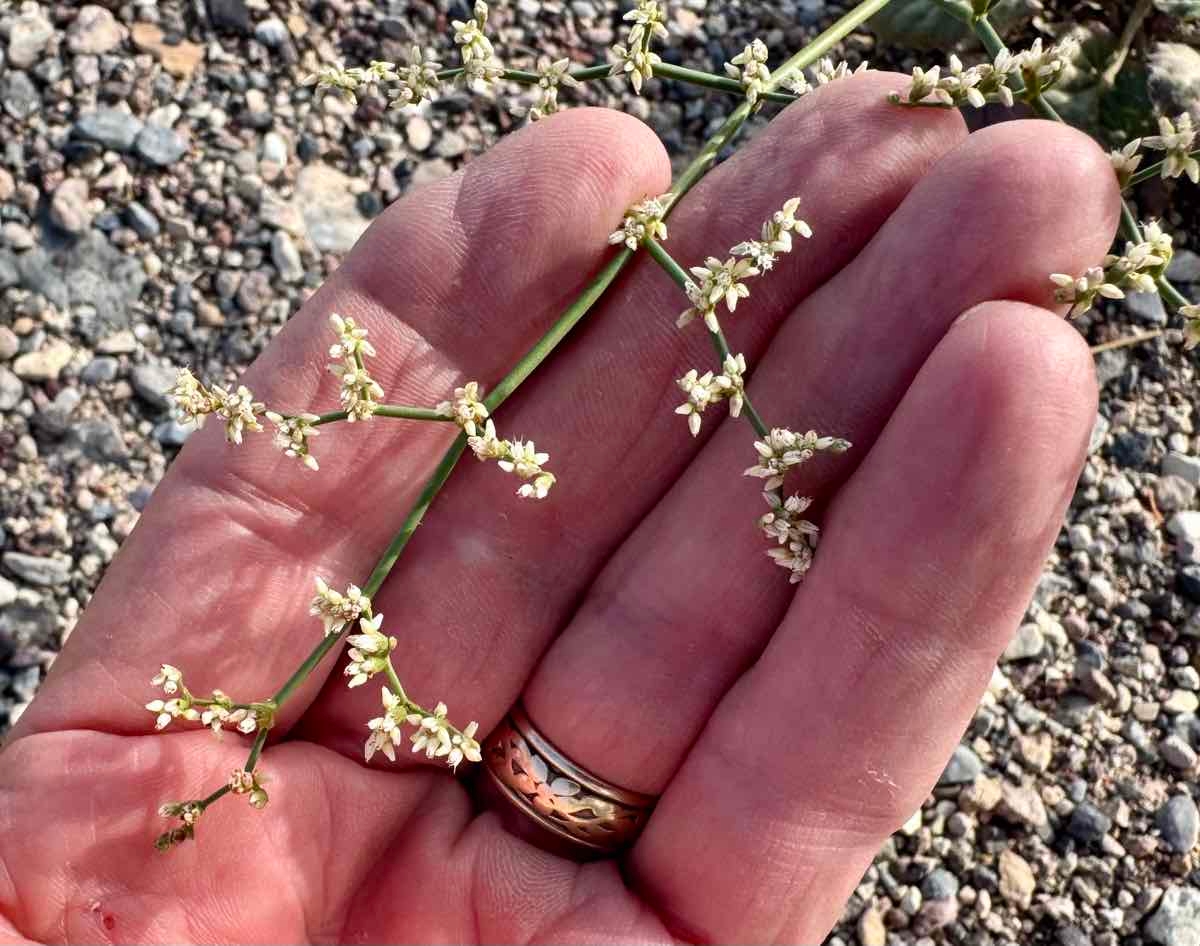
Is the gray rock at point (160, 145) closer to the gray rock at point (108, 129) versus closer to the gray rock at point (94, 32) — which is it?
the gray rock at point (108, 129)

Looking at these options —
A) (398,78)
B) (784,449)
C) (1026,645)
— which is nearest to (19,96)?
(398,78)

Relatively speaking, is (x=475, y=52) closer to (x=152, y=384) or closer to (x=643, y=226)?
(x=643, y=226)

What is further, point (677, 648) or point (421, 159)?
point (421, 159)

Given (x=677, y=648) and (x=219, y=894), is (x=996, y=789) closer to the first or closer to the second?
(x=677, y=648)

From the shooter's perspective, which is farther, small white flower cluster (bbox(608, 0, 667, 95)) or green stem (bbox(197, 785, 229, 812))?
small white flower cluster (bbox(608, 0, 667, 95))

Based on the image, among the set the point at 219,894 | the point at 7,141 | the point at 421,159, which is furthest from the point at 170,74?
the point at 219,894

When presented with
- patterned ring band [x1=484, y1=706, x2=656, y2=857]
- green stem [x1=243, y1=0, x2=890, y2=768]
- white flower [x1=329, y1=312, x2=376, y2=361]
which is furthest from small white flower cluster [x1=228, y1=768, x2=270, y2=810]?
white flower [x1=329, y1=312, x2=376, y2=361]

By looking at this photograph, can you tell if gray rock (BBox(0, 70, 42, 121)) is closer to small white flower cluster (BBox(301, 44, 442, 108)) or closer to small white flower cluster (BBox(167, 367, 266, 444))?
small white flower cluster (BBox(301, 44, 442, 108))

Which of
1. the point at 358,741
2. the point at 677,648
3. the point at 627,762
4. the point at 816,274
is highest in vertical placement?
the point at 816,274
